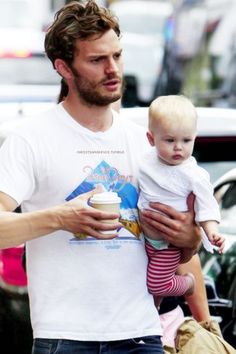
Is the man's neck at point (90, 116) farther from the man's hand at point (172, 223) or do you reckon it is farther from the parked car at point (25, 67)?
the parked car at point (25, 67)

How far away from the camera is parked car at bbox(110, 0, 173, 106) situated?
19.4 meters

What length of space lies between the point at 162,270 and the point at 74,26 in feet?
2.98

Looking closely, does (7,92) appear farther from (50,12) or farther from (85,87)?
(50,12)

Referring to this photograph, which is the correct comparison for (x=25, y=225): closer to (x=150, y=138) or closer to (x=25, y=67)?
(x=150, y=138)

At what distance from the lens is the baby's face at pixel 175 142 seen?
4078 mm

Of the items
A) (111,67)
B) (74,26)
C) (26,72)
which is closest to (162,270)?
(111,67)

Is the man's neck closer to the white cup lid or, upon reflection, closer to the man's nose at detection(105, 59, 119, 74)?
the man's nose at detection(105, 59, 119, 74)

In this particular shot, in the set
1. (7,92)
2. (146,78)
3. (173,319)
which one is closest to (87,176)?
(173,319)

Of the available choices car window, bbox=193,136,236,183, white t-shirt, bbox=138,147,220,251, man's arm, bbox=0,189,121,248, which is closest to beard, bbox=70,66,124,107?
white t-shirt, bbox=138,147,220,251

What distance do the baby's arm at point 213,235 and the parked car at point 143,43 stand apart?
8.75 m

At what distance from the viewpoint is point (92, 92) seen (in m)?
4.18

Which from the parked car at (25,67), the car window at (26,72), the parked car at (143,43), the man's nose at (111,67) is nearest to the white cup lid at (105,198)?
the man's nose at (111,67)

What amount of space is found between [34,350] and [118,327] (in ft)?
0.99

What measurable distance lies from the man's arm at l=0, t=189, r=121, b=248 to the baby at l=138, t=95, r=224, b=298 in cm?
28
